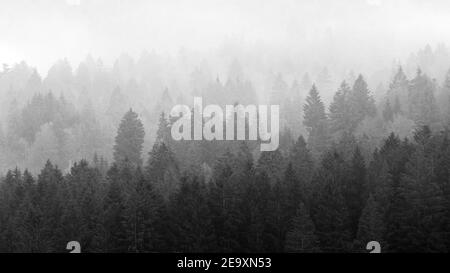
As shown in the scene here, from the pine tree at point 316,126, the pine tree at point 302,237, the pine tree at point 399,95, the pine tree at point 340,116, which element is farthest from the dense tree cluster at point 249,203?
the pine tree at point 399,95

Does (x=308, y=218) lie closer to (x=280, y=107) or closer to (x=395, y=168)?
(x=395, y=168)

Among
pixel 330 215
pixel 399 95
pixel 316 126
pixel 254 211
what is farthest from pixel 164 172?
pixel 399 95

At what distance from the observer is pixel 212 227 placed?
233ft

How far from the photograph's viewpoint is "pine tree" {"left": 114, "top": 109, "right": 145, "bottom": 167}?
347 ft

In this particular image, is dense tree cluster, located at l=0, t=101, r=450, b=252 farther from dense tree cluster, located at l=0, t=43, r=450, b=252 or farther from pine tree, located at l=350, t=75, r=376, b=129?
pine tree, located at l=350, t=75, r=376, b=129

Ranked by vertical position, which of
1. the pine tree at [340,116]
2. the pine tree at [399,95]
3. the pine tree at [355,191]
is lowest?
the pine tree at [355,191]

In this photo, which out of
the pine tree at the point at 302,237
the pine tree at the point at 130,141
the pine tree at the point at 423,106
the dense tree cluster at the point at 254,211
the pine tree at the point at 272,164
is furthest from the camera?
the pine tree at the point at 130,141

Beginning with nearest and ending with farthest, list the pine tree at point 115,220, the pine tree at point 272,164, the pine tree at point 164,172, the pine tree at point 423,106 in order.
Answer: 1. the pine tree at point 115,220
2. the pine tree at point 164,172
3. the pine tree at point 272,164
4. the pine tree at point 423,106

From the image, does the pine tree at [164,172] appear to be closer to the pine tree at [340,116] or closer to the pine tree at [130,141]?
the pine tree at [130,141]

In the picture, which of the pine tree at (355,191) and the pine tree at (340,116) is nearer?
the pine tree at (355,191)

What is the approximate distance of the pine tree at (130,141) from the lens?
347 ft

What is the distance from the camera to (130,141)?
108m
